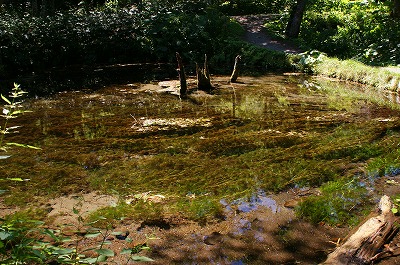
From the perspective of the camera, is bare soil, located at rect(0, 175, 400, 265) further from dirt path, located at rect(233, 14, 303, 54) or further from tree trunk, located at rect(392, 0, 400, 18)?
tree trunk, located at rect(392, 0, 400, 18)

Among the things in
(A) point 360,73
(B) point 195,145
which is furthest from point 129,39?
(B) point 195,145

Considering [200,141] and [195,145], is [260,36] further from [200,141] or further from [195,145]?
[195,145]

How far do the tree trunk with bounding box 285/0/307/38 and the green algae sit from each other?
8.00 meters

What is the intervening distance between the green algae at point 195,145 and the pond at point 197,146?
18mm

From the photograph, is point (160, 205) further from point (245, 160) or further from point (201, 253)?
point (245, 160)

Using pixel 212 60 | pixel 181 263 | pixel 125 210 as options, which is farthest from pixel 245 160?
pixel 212 60

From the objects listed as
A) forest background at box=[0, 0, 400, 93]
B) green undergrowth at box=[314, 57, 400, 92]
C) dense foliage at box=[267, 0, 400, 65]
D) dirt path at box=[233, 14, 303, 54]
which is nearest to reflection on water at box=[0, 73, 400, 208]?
green undergrowth at box=[314, 57, 400, 92]

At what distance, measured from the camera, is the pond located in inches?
194

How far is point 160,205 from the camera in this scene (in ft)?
14.9

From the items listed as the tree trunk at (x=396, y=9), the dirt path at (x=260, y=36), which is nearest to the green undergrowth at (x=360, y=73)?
the dirt path at (x=260, y=36)

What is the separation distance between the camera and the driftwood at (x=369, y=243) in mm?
3195

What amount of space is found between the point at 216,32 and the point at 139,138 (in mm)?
11989

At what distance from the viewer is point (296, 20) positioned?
17734 millimetres

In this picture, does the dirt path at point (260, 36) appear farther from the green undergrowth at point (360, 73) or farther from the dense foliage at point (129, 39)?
the green undergrowth at point (360, 73)
